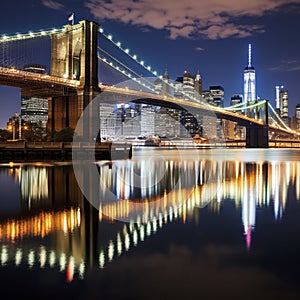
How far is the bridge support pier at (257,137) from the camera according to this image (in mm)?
97062

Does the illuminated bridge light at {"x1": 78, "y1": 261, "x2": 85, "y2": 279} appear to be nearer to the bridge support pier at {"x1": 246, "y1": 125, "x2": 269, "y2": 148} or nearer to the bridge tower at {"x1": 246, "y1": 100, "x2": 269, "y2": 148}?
the bridge tower at {"x1": 246, "y1": 100, "x2": 269, "y2": 148}

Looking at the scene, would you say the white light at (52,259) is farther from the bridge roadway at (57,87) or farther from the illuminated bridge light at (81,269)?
the bridge roadway at (57,87)

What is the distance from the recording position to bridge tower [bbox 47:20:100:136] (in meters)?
44.3

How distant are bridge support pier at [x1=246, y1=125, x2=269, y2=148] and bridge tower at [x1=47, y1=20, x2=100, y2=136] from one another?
5966 centimetres

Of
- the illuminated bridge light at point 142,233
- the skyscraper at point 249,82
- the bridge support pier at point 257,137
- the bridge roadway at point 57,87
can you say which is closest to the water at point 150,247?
the illuminated bridge light at point 142,233

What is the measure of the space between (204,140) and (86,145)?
95.8 metres

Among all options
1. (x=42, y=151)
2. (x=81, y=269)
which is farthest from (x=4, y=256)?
(x=42, y=151)

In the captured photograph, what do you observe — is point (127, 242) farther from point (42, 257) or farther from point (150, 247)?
point (42, 257)

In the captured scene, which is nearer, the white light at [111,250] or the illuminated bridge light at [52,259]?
the illuminated bridge light at [52,259]

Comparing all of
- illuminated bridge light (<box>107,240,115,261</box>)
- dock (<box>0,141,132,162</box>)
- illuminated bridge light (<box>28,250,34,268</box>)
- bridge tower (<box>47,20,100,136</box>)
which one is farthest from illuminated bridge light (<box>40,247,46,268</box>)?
bridge tower (<box>47,20,100,136</box>)

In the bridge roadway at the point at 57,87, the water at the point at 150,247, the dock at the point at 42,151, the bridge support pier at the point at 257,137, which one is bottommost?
the water at the point at 150,247

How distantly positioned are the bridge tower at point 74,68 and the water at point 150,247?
3265 cm

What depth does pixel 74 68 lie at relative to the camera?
4691 cm

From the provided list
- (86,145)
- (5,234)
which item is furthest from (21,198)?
(86,145)
